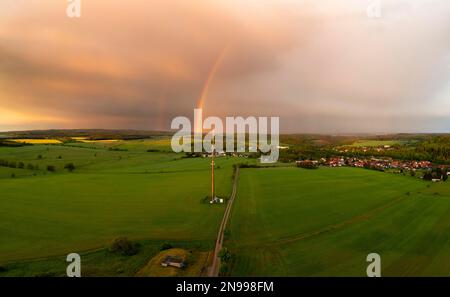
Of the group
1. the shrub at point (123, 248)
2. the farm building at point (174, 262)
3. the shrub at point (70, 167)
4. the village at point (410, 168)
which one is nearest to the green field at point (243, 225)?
the shrub at point (123, 248)

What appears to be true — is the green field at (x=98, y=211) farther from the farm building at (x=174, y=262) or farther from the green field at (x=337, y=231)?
the farm building at (x=174, y=262)

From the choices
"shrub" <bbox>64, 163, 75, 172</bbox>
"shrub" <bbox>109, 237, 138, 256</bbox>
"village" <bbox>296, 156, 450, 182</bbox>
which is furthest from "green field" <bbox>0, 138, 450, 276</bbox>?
"shrub" <bbox>64, 163, 75, 172</bbox>

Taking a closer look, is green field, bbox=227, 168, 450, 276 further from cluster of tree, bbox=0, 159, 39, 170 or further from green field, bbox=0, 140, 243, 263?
cluster of tree, bbox=0, 159, 39, 170

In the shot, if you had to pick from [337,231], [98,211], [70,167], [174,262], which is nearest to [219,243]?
[174,262]

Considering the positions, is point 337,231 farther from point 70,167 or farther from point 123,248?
point 70,167
